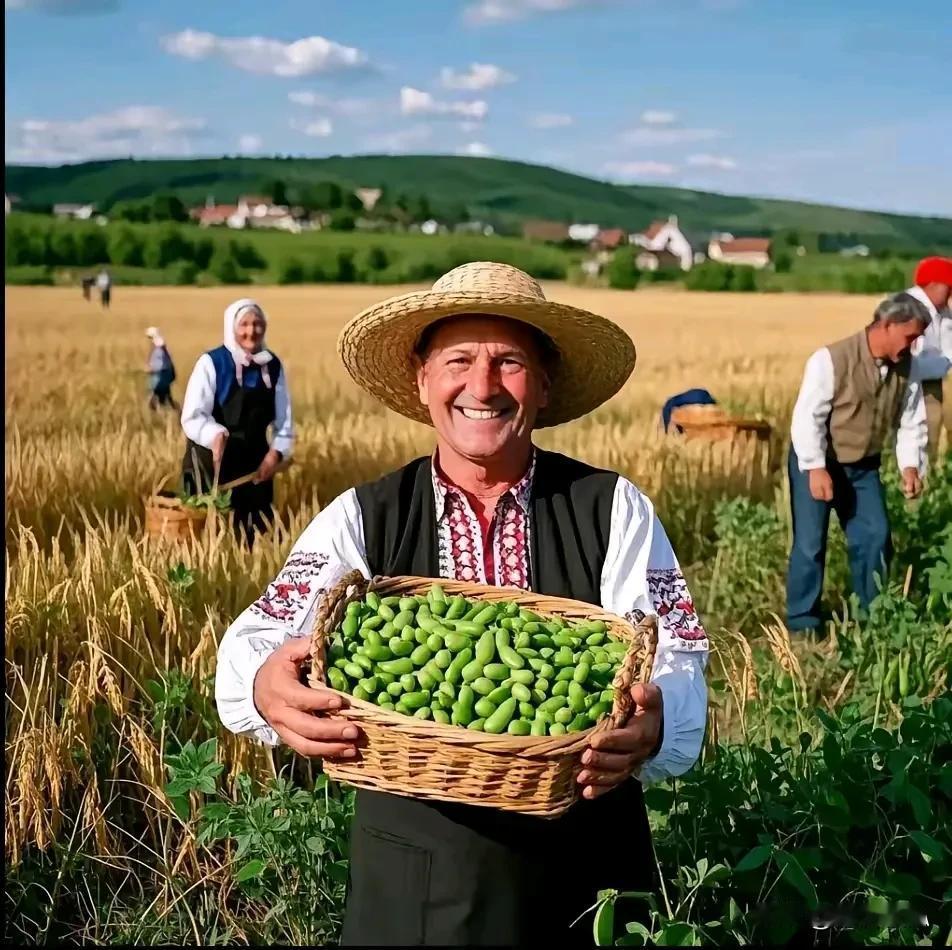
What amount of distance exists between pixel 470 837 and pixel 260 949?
34.3 inches

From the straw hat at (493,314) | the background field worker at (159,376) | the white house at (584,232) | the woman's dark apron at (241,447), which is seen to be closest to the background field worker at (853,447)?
the woman's dark apron at (241,447)

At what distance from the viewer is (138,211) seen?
3878 cm

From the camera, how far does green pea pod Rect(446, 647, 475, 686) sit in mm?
Result: 1596

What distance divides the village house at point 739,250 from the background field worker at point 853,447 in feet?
121

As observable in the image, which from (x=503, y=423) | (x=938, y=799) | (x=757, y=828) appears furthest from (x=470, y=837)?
(x=938, y=799)

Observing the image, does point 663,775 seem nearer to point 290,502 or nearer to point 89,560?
point 89,560

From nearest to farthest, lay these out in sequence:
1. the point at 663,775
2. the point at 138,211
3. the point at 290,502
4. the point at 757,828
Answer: the point at 663,775
the point at 757,828
the point at 290,502
the point at 138,211

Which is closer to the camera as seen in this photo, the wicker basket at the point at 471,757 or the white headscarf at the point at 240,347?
the wicker basket at the point at 471,757

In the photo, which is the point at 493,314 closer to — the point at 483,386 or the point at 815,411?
the point at 483,386

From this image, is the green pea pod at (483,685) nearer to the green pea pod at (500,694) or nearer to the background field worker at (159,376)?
the green pea pod at (500,694)

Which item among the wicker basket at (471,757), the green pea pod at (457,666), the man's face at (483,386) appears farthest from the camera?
the man's face at (483,386)

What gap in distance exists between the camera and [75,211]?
3872cm

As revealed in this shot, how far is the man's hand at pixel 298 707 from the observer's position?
159cm

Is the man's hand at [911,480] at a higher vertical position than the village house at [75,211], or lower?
lower
